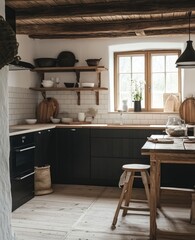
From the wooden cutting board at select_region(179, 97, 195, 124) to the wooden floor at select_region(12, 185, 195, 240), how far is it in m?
1.49

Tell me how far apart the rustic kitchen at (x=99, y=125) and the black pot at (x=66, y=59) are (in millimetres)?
18

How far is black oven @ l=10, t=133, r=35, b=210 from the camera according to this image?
3998 mm

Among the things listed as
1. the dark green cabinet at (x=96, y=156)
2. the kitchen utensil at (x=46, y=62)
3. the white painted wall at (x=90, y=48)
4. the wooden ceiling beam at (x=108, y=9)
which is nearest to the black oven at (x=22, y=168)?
the dark green cabinet at (x=96, y=156)

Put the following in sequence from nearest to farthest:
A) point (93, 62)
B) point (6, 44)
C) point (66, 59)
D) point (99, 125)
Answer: point (6, 44)
point (99, 125)
point (93, 62)
point (66, 59)

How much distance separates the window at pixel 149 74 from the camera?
573 cm

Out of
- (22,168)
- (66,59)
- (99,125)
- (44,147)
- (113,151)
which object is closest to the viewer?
(22,168)

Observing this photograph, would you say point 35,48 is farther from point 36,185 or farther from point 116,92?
point 36,185

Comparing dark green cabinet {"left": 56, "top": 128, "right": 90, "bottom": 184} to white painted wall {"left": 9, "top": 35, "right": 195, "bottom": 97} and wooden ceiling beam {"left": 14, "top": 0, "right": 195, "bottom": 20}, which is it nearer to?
white painted wall {"left": 9, "top": 35, "right": 195, "bottom": 97}

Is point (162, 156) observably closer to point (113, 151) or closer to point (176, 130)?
point (176, 130)

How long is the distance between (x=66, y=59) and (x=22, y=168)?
2321 mm

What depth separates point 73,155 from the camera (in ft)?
17.3

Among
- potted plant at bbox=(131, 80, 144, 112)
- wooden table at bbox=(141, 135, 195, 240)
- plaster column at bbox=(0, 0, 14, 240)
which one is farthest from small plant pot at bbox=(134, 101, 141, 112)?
plaster column at bbox=(0, 0, 14, 240)

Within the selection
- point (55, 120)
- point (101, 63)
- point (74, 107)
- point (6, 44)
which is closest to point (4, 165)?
point (6, 44)

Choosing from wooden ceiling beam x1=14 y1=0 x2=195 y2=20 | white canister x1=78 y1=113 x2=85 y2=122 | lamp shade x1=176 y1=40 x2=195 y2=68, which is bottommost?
white canister x1=78 y1=113 x2=85 y2=122
